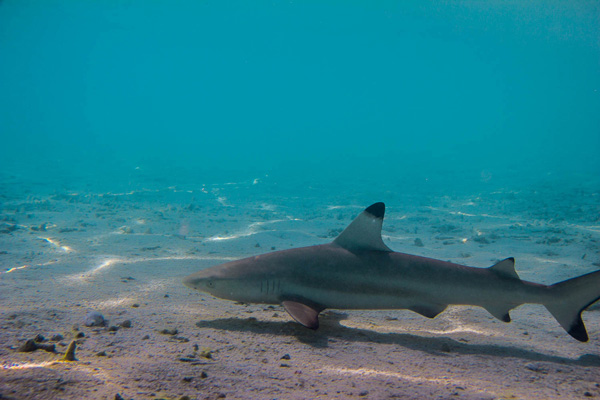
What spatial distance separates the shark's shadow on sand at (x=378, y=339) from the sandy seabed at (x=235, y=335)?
0.9 inches

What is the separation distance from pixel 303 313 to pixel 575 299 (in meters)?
2.80

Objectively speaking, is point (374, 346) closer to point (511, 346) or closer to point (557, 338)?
point (511, 346)

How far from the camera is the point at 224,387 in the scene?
1992 millimetres

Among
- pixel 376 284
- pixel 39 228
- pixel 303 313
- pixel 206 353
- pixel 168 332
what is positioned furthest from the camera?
pixel 39 228

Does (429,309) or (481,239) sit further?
(481,239)

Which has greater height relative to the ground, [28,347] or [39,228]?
[39,228]

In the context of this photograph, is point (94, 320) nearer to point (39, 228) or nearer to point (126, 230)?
point (126, 230)

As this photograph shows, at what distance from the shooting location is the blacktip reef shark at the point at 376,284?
3205 millimetres

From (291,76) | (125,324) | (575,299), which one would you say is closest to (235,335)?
(125,324)

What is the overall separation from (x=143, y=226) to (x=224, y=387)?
30.6ft

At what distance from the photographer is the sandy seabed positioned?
2.04m

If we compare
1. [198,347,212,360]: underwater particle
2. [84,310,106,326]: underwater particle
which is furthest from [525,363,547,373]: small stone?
[84,310,106,326]: underwater particle

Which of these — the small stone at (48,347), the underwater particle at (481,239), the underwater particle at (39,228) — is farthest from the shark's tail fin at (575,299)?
the underwater particle at (39,228)

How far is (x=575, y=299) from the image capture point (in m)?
3.16
